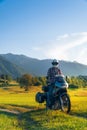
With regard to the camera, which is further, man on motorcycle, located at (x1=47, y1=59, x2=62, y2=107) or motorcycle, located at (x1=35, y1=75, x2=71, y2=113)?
man on motorcycle, located at (x1=47, y1=59, x2=62, y2=107)

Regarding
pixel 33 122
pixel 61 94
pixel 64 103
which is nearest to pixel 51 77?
pixel 61 94

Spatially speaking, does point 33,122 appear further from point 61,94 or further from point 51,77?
point 51,77

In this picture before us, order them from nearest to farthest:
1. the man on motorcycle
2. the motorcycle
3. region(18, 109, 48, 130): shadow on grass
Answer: region(18, 109, 48, 130): shadow on grass, the motorcycle, the man on motorcycle

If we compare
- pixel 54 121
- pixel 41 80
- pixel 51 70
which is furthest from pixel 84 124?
pixel 41 80

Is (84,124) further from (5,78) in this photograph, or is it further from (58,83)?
(5,78)

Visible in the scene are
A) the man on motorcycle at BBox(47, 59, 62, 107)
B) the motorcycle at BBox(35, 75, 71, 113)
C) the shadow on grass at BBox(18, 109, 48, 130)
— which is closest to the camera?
the shadow on grass at BBox(18, 109, 48, 130)

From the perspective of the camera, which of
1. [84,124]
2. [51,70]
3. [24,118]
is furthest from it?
[51,70]

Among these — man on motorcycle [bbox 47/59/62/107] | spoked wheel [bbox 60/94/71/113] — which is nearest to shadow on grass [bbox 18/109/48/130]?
spoked wheel [bbox 60/94/71/113]

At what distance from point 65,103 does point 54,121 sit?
395cm

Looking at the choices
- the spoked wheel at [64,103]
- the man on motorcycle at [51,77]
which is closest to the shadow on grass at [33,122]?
the spoked wheel at [64,103]

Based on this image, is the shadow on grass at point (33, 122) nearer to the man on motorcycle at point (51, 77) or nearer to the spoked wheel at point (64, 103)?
the spoked wheel at point (64, 103)

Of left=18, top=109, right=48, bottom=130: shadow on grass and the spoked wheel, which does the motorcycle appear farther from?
left=18, top=109, right=48, bottom=130: shadow on grass

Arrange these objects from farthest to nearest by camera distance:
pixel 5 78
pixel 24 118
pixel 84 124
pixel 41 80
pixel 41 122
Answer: pixel 5 78 → pixel 41 80 → pixel 24 118 → pixel 41 122 → pixel 84 124

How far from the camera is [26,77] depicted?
11344cm
